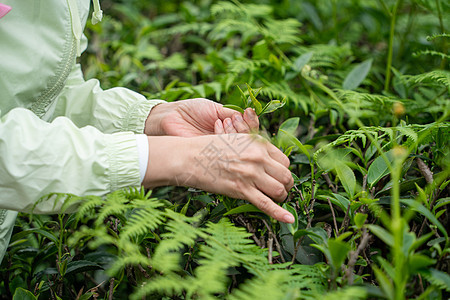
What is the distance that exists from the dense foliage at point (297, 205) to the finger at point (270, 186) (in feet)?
0.16

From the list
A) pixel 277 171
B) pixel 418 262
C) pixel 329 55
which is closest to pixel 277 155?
pixel 277 171

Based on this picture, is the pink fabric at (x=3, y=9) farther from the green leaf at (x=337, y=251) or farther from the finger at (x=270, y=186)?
the green leaf at (x=337, y=251)

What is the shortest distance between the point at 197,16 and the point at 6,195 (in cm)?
214

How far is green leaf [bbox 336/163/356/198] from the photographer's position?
1151 mm

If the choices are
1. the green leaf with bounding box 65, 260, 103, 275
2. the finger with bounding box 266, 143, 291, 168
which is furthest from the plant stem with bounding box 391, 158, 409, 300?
the green leaf with bounding box 65, 260, 103, 275

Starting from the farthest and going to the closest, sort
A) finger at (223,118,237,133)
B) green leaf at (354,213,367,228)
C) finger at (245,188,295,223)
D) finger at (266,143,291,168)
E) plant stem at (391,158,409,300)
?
finger at (223,118,237,133) → finger at (266,143,291,168) → finger at (245,188,295,223) → green leaf at (354,213,367,228) → plant stem at (391,158,409,300)

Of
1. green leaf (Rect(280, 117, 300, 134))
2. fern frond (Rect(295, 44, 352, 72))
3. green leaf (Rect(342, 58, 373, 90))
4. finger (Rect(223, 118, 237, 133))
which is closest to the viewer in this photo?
finger (Rect(223, 118, 237, 133))

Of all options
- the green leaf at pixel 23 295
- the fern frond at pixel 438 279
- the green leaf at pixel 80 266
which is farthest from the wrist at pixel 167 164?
the fern frond at pixel 438 279

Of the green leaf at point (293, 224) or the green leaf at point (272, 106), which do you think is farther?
the green leaf at point (272, 106)

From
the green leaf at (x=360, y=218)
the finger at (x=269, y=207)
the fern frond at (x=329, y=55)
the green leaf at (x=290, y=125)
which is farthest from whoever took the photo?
the fern frond at (x=329, y=55)

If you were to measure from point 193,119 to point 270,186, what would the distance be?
422 mm

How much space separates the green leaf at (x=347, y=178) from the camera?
1.15 meters

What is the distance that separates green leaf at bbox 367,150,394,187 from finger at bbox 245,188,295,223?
29 cm

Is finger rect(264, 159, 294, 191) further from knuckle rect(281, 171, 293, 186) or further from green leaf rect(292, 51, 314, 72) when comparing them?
green leaf rect(292, 51, 314, 72)
